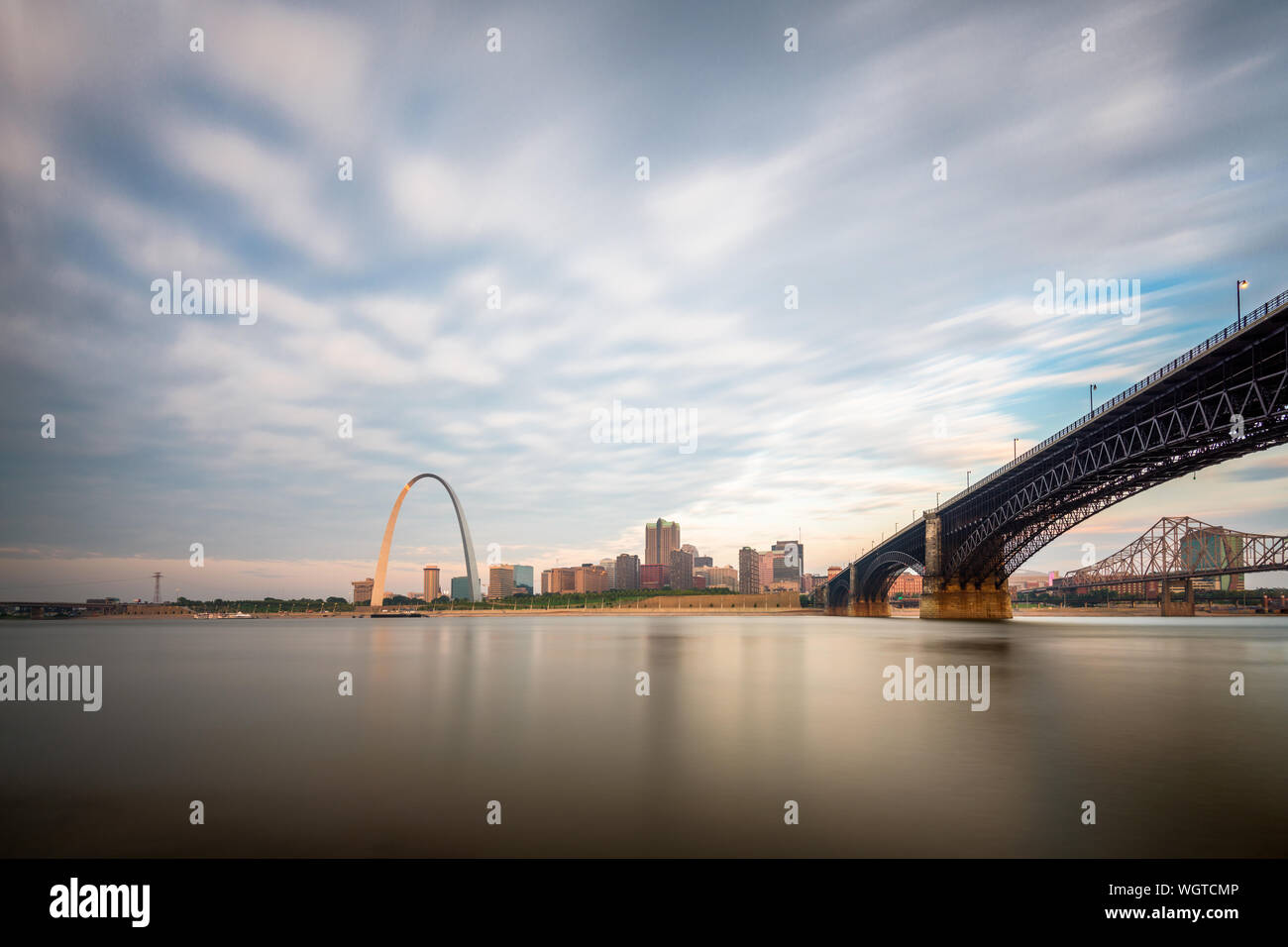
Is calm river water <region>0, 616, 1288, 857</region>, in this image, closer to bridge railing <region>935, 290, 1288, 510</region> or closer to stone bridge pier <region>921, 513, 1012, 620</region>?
bridge railing <region>935, 290, 1288, 510</region>

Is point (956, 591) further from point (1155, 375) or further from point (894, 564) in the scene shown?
point (1155, 375)

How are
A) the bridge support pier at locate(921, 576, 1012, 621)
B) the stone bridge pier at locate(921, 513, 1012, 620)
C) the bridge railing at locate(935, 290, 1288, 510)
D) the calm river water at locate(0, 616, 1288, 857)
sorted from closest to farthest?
the calm river water at locate(0, 616, 1288, 857), the bridge railing at locate(935, 290, 1288, 510), the stone bridge pier at locate(921, 513, 1012, 620), the bridge support pier at locate(921, 576, 1012, 621)

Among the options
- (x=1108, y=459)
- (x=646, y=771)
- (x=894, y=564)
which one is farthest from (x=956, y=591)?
(x=646, y=771)

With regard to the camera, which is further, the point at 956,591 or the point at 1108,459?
the point at 956,591

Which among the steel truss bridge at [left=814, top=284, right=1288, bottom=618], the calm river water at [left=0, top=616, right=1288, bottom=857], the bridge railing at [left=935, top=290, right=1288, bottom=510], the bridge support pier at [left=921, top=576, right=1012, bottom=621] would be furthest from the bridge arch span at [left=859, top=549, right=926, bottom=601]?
the calm river water at [left=0, top=616, right=1288, bottom=857]

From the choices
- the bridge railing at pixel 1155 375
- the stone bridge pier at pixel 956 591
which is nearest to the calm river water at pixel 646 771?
the bridge railing at pixel 1155 375

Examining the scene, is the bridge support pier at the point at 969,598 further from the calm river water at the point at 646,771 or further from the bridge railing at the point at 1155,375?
the calm river water at the point at 646,771

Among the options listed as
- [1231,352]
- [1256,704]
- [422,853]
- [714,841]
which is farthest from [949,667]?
[1231,352]
